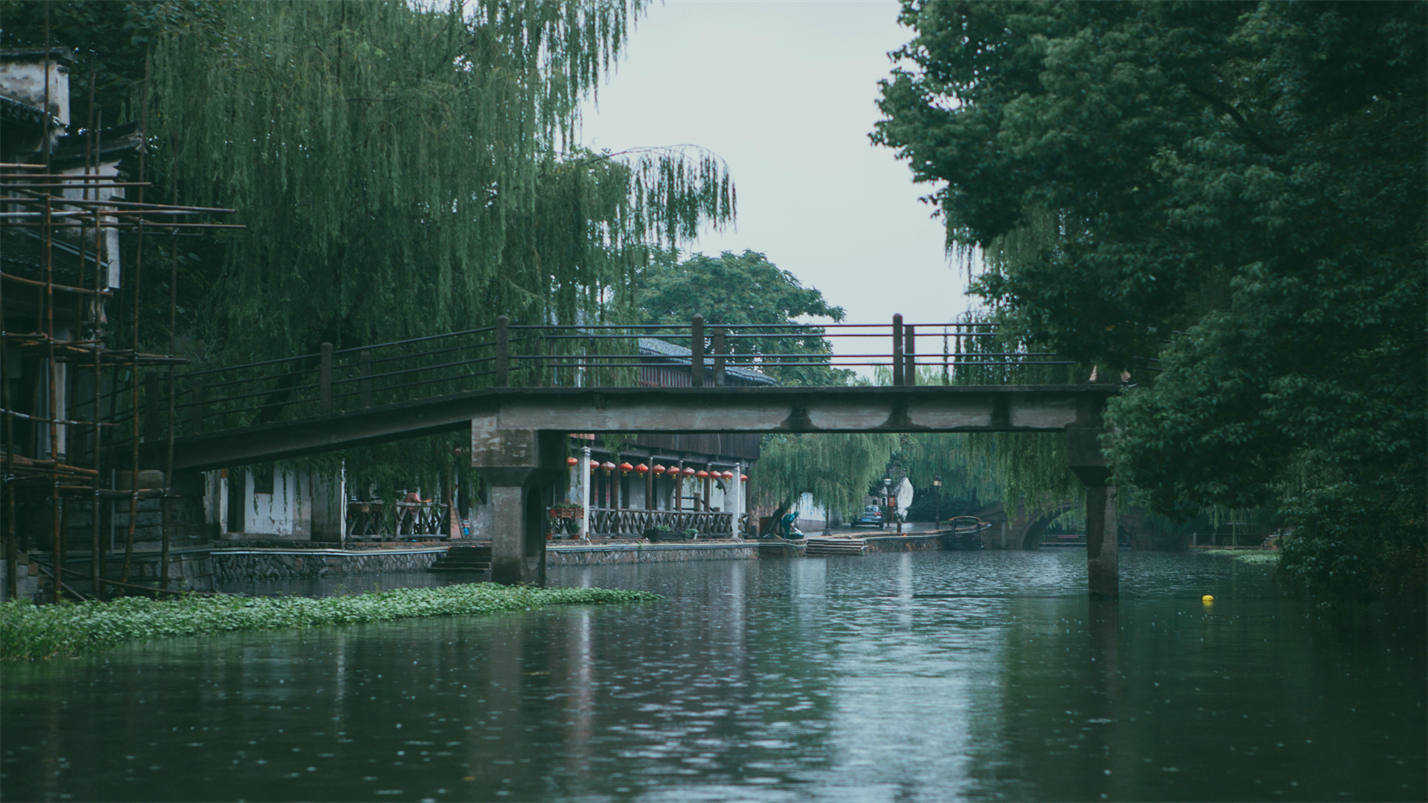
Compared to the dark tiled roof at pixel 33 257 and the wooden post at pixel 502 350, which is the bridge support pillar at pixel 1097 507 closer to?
the wooden post at pixel 502 350

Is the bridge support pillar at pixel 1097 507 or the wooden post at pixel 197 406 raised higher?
the wooden post at pixel 197 406

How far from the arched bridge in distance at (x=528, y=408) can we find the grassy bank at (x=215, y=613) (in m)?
2.58

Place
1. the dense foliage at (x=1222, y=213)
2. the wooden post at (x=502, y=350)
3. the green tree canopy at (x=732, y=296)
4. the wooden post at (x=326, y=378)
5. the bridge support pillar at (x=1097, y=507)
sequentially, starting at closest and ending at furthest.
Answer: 1. the dense foliage at (x=1222, y=213)
2. the bridge support pillar at (x=1097, y=507)
3. the wooden post at (x=502, y=350)
4. the wooden post at (x=326, y=378)
5. the green tree canopy at (x=732, y=296)

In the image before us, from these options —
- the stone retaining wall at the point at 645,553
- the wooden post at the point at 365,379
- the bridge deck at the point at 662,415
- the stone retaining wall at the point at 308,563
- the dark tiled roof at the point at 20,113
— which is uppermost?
the dark tiled roof at the point at 20,113

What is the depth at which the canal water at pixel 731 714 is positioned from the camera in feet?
25.0

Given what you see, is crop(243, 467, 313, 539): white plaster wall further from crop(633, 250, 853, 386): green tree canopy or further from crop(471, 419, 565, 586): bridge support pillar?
crop(633, 250, 853, 386): green tree canopy

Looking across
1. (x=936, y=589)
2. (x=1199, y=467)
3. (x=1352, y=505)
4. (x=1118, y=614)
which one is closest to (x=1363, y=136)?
(x=1199, y=467)

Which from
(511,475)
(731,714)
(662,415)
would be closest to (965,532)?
(662,415)

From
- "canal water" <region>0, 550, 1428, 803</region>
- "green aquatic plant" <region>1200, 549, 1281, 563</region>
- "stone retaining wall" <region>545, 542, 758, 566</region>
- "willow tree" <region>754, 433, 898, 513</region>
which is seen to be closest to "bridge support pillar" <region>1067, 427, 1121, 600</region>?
"canal water" <region>0, 550, 1428, 803</region>

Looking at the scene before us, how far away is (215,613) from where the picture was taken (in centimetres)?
1762

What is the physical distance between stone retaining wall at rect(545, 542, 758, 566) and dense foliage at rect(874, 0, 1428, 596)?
25.0 meters

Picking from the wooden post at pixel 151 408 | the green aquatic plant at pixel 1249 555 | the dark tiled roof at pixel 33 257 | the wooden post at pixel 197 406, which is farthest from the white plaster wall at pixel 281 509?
the green aquatic plant at pixel 1249 555

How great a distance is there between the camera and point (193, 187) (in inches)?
979

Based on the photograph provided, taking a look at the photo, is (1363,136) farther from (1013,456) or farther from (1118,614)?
(1013,456)
